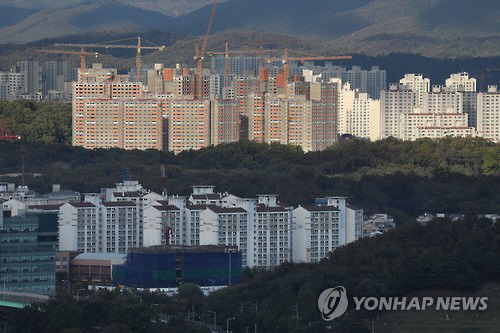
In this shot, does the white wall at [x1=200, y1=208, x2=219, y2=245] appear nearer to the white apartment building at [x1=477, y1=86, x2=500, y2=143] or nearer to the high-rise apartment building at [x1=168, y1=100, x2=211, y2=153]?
the high-rise apartment building at [x1=168, y1=100, x2=211, y2=153]

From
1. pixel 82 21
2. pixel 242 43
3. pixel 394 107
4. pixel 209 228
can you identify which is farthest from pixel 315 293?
pixel 82 21

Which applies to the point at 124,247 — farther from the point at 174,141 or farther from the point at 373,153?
the point at 174,141

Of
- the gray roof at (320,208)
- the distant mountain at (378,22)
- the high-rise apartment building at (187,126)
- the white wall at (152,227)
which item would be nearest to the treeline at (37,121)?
the high-rise apartment building at (187,126)

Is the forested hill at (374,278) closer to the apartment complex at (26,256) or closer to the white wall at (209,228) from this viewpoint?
the apartment complex at (26,256)

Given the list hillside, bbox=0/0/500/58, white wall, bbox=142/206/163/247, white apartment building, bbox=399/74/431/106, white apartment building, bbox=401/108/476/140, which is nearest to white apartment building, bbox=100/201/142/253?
white wall, bbox=142/206/163/247

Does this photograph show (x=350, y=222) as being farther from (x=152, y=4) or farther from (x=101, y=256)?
Result: (x=152, y=4)
